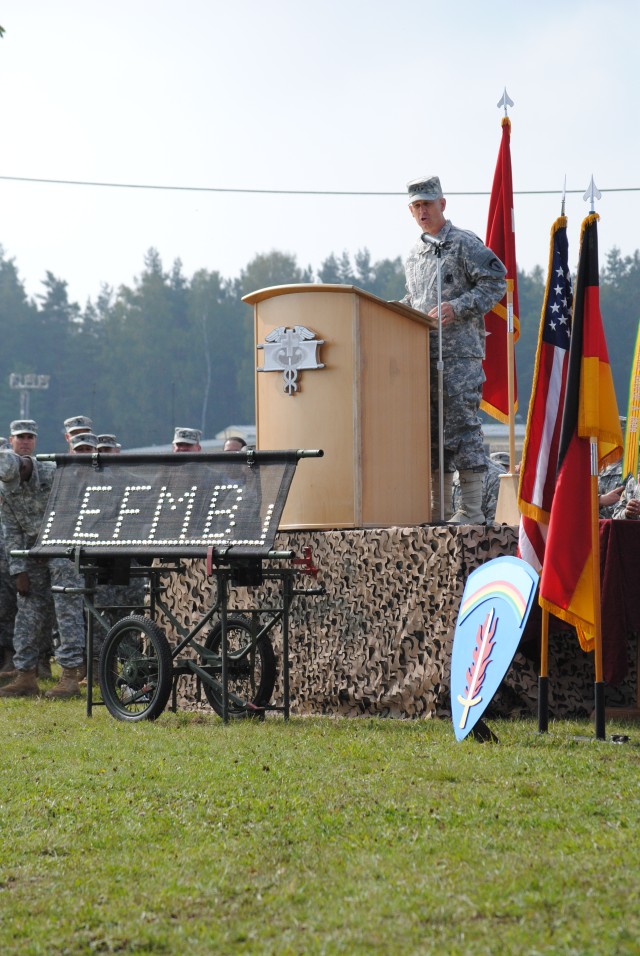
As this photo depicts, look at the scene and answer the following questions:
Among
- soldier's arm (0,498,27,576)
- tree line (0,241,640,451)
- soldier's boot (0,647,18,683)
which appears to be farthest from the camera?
tree line (0,241,640,451)

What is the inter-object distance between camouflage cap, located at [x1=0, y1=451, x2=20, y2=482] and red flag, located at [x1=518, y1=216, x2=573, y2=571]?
521 centimetres

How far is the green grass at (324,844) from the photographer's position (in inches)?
157

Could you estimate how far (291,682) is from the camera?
9.21 metres

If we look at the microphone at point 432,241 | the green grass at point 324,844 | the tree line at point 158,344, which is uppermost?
Result: the tree line at point 158,344

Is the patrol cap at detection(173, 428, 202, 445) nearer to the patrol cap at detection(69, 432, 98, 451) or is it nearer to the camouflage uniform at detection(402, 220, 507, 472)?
the patrol cap at detection(69, 432, 98, 451)

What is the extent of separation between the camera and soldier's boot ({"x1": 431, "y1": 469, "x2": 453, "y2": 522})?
9.38 m

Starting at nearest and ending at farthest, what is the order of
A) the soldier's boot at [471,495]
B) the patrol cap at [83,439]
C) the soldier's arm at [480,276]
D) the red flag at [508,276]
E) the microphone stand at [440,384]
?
1. the microphone stand at [440,384]
2. the soldier's arm at [480,276]
3. the soldier's boot at [471,495]
4. the red flag at [508,276]
5. the patrol cap at [83,439]

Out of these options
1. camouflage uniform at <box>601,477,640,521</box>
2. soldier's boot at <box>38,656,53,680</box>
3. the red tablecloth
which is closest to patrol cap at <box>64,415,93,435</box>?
soldier's boot at <box>38,656,53,680</box>

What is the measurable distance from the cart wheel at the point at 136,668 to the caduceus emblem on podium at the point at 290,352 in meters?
1.79

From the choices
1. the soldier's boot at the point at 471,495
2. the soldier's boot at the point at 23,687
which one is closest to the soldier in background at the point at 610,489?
the soldier's boot at the point at 471,495

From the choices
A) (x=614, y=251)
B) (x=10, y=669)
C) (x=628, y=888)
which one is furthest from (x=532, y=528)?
(x=614, y=251)

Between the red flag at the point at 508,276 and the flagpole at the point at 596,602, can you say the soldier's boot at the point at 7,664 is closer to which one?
the red flag at the point at 508,276

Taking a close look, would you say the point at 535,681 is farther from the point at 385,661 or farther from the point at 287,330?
the point at 287,330

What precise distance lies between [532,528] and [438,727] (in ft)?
4.10
